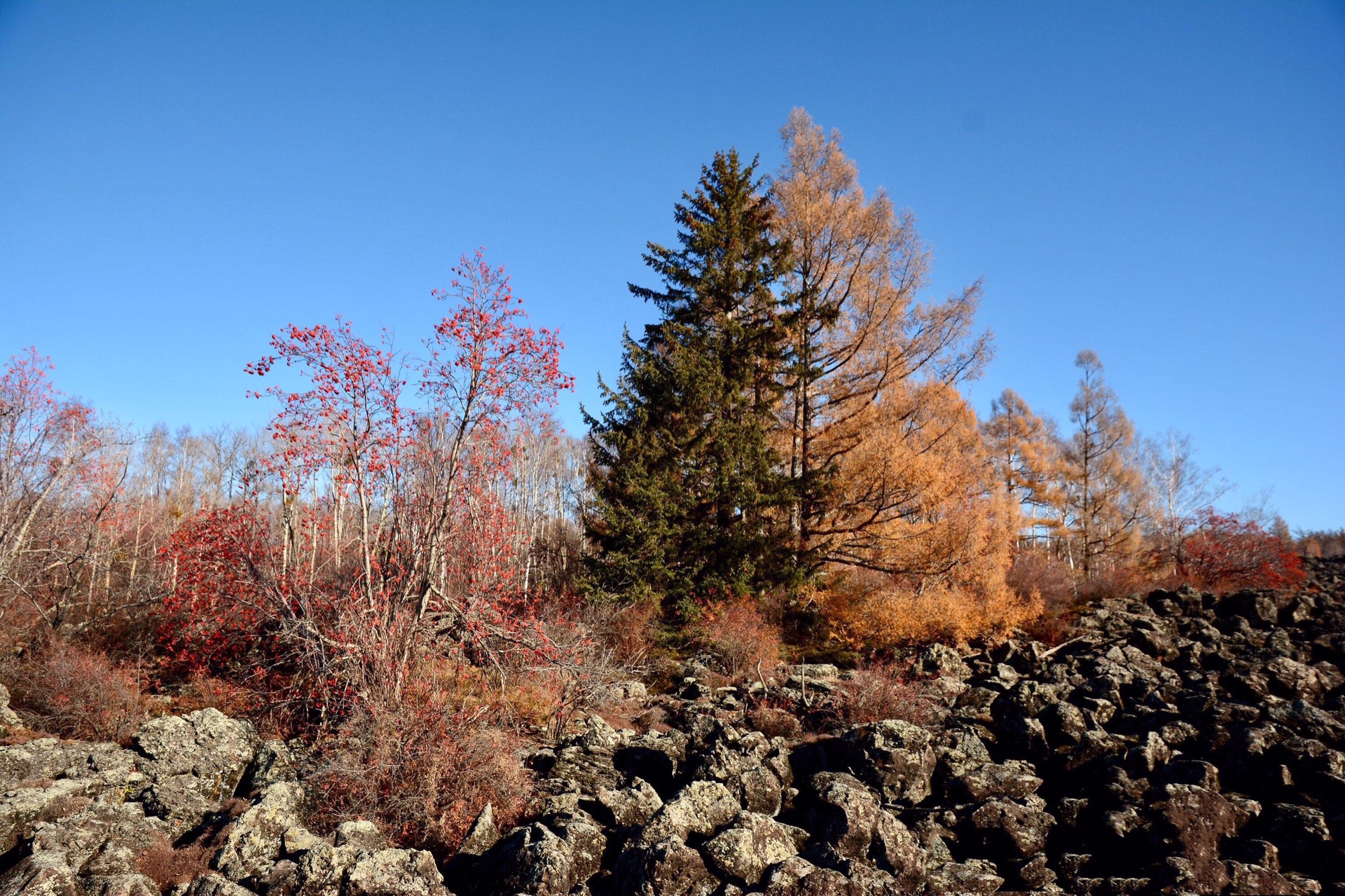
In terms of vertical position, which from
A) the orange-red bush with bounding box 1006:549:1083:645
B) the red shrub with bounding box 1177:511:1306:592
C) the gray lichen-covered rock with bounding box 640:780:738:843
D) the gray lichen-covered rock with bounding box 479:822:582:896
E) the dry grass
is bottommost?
the gray lichen-covered rock with bounding box 479:822:582:896

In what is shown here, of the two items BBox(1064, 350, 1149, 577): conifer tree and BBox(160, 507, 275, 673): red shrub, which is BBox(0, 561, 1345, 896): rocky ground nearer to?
BBox(160, 507, 275, 673): red shrub

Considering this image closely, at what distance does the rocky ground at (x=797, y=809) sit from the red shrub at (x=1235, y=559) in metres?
16.2

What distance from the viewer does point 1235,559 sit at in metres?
27.9

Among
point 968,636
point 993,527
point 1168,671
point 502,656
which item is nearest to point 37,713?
point 502,656

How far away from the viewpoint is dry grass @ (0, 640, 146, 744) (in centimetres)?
1041

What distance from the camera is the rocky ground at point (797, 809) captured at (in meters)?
7.18

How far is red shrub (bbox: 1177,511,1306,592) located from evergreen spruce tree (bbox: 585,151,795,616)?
2025 cm

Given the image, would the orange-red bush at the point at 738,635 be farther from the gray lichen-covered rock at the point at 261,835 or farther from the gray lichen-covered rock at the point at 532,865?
the gray lichen-covered rock at the point at 261,835

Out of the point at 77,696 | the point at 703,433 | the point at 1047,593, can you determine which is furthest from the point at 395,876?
the point at 1047,593

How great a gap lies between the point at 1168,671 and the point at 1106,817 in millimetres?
9121

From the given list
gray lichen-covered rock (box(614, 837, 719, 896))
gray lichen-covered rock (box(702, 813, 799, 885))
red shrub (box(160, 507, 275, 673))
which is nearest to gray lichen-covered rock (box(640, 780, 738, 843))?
gray lichen-covered rock (box(614, 837, 719, 896))

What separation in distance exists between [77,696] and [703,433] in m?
12.6

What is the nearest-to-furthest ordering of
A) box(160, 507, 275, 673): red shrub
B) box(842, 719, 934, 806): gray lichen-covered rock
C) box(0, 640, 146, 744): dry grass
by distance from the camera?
box(842, 719, 934, 806): gray lichen-covered rock
box(0, 640, 146, 744): dry grass
box(160, 507, 275, 673): red shrub

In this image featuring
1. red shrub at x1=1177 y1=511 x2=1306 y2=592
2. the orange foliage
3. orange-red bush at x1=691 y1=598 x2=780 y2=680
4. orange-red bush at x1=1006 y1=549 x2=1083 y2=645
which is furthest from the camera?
red shrub at x1=1177 y1=511 x2=1306 y2=592
